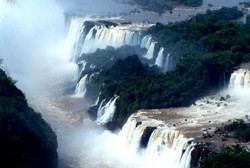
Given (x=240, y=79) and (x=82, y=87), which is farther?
(x=82, y=87)

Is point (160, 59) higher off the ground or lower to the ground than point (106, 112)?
higher

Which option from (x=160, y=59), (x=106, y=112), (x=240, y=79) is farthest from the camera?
(x=160, y=59)

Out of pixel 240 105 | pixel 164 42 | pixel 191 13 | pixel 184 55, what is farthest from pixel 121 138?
pixel 191 13

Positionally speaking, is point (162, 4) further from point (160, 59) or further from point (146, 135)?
point (146, 135)

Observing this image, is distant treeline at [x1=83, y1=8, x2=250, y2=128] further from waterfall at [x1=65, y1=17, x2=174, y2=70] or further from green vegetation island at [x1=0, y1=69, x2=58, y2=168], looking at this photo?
green vegetation island at [x1=0, y1=69, x2=58, y2=168]

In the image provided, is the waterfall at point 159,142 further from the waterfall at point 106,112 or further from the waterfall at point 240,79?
the waterfall at point 240,79

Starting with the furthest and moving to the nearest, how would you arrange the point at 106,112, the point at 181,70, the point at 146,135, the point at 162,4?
the point at 162,4
the point at 181,70
the point at 106,112
the point at 146,135

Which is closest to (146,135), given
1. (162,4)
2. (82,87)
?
(82,87)
